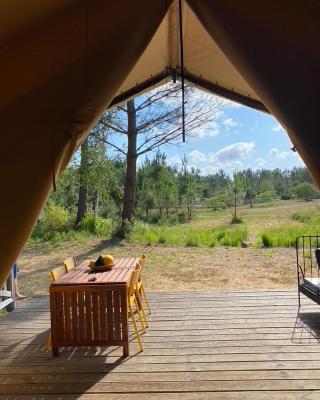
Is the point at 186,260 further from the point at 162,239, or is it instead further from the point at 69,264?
the point at 69,264

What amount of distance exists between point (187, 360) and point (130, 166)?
7.83 m

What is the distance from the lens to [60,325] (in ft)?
10.6

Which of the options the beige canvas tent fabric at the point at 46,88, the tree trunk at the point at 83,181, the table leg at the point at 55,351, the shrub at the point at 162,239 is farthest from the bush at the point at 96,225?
the beige canvas tent fabric at the point at 46,88

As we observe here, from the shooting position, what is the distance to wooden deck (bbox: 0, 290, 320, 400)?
8.61 ft

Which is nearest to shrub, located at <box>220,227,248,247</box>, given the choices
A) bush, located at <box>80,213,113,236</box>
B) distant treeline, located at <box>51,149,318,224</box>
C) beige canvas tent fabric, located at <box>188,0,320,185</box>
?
distant treeline, located at <box>51,149,318,224</box>

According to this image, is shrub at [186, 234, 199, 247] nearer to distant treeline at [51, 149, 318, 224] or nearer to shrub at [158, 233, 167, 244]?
shrub at [158, 233, 167, 244]

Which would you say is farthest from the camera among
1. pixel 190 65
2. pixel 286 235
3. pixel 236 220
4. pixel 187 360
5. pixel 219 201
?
pixel 219 201

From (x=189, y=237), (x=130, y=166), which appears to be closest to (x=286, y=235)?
(x=189, y=237)

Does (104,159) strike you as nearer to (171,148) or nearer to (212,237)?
(171,148)

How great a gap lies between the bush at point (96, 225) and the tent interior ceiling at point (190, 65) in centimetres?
757

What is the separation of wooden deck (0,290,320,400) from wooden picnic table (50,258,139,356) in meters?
0.16

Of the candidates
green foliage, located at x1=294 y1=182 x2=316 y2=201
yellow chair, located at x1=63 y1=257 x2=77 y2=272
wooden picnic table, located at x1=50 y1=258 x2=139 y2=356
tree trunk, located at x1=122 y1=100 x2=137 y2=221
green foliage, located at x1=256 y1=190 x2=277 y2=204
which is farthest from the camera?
green foliage, located at x1=256 y1=190 x2=277 y2=204

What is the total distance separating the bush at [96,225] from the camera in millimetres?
10555

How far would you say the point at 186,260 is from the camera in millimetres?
7941
